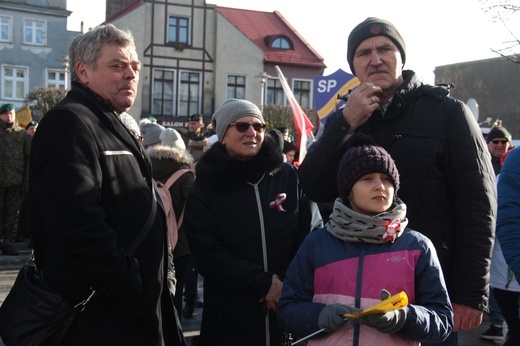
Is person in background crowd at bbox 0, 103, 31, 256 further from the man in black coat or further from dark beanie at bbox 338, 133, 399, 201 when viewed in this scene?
dark beanie at bbox 338, 133, 399, 201

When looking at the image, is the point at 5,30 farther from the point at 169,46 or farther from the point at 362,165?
the point at 362,165

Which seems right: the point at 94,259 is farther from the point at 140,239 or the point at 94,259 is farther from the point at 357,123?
the point at 357,123

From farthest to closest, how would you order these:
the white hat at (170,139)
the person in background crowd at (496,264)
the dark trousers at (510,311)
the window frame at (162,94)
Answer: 1. the window frame at (162,94)
2. the white hat at (170,139)
3. the person in background crowd at (496,264)
4. the dark trousers at (510,311)

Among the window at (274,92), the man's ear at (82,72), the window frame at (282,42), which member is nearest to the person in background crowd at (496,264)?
the man's ear at (82,72)

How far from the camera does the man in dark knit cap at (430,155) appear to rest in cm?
288

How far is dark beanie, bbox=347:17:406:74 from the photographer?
124 inches

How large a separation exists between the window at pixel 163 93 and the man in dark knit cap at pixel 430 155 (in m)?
38.1

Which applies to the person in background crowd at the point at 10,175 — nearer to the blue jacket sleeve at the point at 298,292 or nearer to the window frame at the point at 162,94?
the blue jacket sleeve at the point at 298,292

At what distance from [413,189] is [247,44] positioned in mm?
40202

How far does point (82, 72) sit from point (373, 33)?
A: 1371mm

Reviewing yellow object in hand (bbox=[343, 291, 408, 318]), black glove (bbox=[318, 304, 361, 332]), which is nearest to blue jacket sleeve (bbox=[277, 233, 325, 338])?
black glove (bbox=[318, 304, 361, 332])

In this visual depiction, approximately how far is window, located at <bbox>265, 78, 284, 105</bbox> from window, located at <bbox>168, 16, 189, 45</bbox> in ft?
19.4

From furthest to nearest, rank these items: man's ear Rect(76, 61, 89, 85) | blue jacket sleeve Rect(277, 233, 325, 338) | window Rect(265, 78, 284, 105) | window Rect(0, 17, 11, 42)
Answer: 1. window Rect(265, 78, 284, 105)
2. window Rect(0, 17, 11, 42)
3. man's ear Rect(76, 61, 89, 85)
4. blue jacket sleeve Rect(277, 233, 325, 338)

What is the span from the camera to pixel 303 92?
43.7 m
